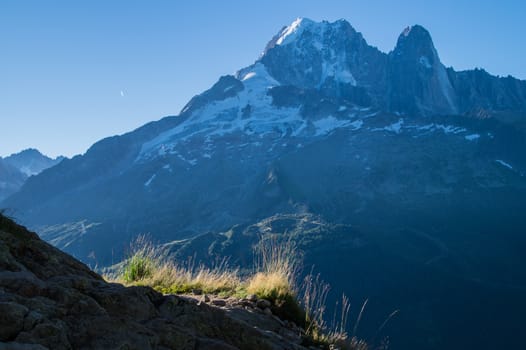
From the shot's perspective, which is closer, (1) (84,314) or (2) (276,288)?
(1) (84,314)

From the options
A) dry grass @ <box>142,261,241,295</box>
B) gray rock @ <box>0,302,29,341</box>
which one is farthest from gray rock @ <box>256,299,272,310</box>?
gray rock @ <box>0,302,29,341</box>

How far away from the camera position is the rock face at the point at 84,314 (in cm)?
434

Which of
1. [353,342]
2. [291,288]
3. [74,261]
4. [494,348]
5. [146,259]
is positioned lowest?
[494,348]

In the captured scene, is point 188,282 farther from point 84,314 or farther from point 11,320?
point 11,320

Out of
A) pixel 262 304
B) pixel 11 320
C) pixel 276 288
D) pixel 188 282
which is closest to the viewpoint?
pixel 11 320

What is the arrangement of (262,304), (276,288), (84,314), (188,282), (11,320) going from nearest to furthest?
(11,320)
(84,314)
(262,304)
(276,288)
(188,282)

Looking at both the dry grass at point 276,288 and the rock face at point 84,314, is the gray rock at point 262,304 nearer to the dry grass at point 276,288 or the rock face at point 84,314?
the dry grass at point 276,288

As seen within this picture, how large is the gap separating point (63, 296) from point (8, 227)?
2.48 meters

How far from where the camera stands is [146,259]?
11.3 meters

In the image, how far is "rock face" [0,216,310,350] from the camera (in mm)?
4336

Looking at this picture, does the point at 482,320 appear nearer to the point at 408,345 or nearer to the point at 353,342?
the point at 408,345

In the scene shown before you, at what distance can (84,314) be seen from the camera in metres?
4.95

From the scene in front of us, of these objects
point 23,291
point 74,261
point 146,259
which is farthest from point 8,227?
point 146,259

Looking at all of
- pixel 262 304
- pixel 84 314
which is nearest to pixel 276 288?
pixel 262 304
